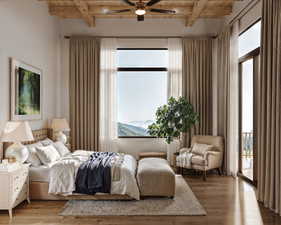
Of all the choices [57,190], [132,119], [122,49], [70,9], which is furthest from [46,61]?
[57,190]

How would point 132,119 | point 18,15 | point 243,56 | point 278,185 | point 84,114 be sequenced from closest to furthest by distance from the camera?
point 278,185 → point 18,15 → point 243,56 → point 84,114 → point 132,119

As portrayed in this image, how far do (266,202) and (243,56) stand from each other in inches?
119

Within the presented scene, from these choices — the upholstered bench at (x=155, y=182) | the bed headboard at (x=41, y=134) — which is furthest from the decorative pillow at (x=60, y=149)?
the upholstered bench at (x=155, y=182)

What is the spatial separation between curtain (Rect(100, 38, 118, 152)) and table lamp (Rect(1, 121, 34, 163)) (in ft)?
9.79

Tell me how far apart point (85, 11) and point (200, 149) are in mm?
3740

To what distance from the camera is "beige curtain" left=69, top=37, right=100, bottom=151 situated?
22.8 ft

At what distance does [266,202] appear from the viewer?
13.3 ft

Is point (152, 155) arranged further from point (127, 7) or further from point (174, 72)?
point (127, 7)

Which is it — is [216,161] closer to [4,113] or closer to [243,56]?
[243,56]

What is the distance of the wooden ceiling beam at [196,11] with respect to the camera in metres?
5.59

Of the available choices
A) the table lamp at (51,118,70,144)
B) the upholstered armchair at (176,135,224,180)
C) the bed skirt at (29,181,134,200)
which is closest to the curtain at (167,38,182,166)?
the upholstered armchair at (176,135,224,180)

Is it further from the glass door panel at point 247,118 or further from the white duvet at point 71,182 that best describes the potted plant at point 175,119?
the white duvet at point 71,182

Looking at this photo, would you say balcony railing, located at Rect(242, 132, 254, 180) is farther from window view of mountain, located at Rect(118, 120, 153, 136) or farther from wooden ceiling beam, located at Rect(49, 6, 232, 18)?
wooden ceiling beam, located at Rect(49, 6, 232, 18)

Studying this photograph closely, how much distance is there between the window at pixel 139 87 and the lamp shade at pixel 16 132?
3.49 meters
